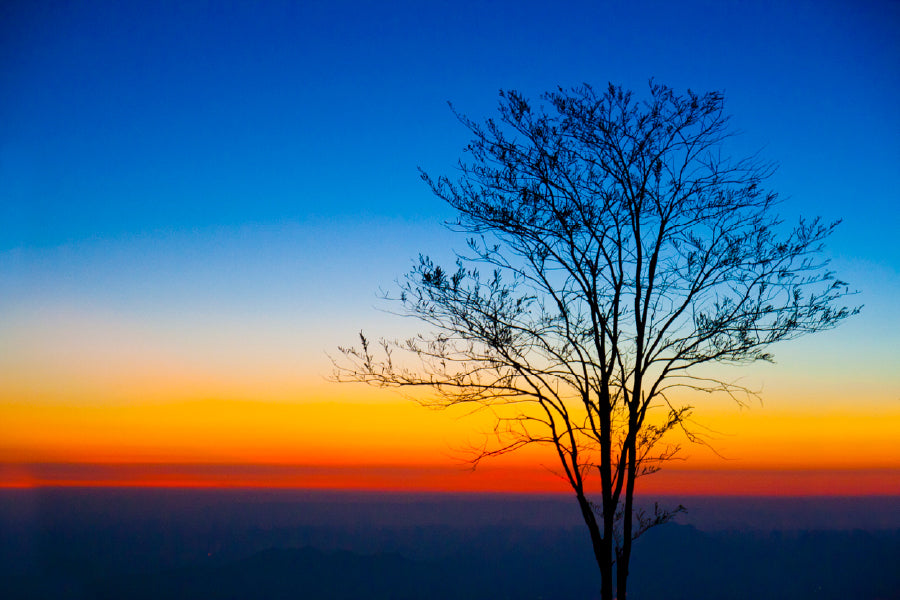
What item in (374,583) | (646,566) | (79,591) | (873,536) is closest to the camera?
(79,591)

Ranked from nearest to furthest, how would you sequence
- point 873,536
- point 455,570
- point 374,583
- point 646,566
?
point 873,536
point 646,566
point 374,583
point 455,570

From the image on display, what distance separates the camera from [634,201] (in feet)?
25.7

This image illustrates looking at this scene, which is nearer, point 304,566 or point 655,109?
point 655,109

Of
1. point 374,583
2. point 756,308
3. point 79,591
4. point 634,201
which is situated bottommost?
point 374,583

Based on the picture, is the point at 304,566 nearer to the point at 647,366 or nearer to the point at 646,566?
the point at 646,566

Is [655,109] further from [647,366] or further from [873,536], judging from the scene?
[873,536]

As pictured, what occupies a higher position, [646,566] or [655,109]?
[655,109]

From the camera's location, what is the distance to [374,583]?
11769 centimetres

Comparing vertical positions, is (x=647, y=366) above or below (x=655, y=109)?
below

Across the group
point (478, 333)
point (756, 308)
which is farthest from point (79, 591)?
point (756, 308)

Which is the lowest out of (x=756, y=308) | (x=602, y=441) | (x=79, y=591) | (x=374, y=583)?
(x=374, y=583)

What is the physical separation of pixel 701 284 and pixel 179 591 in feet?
280

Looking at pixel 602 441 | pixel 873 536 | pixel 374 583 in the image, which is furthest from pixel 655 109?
pixel 374 583

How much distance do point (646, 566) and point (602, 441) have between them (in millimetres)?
114656
